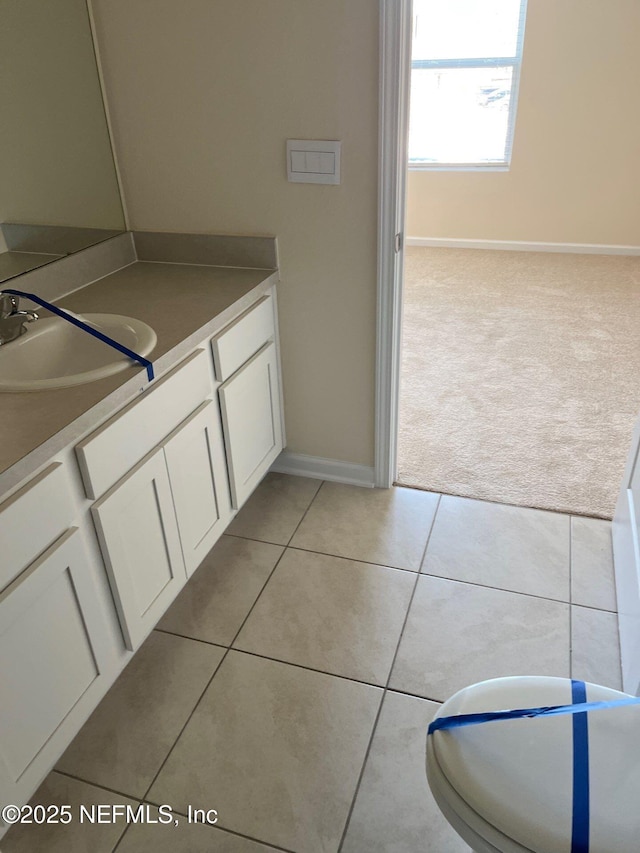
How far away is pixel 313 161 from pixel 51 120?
2.46 ft

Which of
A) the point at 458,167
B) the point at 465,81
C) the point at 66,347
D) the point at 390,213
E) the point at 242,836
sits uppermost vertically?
the point at 465,81

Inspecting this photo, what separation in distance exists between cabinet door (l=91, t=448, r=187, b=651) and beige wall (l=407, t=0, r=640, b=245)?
13.9ft

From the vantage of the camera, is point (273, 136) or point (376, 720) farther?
point (273, 136)

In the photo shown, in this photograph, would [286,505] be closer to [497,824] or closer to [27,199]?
[27,199]

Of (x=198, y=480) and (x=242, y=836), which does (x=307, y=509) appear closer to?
(x=198, y=480)

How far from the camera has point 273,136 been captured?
1.93 m

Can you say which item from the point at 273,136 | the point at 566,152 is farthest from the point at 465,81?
the point at 273,136

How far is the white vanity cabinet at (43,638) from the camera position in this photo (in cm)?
115

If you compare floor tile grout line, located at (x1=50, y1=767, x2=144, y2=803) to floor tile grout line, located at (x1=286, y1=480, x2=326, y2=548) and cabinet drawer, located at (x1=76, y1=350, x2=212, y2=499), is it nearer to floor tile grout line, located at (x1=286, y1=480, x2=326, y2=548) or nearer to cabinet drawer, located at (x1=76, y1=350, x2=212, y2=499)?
cabinet drawer, located at (x1=76, y1=350, x2=212, y2=499)

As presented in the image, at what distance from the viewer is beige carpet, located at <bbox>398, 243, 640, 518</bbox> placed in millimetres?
2434

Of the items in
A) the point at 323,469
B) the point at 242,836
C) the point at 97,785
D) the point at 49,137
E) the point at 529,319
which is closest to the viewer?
the point at 242,836

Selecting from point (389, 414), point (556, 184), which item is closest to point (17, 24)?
point (389, 414)

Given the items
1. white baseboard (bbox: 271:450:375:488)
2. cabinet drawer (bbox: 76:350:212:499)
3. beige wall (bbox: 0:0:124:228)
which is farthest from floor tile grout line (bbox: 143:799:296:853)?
beige wall (bbox: 0:0:124:228)

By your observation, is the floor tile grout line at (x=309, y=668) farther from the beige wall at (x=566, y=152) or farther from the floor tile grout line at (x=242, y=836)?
the beige wall at (x=566, y=152)
